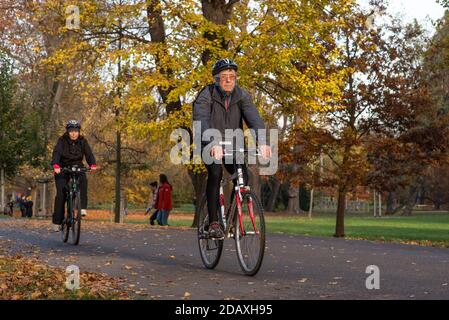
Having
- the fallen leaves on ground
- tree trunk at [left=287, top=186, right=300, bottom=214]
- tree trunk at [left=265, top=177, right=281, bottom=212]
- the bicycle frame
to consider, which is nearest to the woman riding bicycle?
the fallen leaves on ground

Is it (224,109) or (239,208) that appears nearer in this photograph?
(239,208)

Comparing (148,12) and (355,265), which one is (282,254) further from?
(148,12)

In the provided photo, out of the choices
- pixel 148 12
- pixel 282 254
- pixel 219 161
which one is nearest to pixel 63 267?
pixel 219 161

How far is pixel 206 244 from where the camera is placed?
1034cm

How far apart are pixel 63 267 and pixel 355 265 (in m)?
3.84

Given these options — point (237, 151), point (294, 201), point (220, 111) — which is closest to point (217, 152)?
point (237, 151)

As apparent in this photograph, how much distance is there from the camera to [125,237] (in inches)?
661

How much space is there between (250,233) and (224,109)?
1451mm

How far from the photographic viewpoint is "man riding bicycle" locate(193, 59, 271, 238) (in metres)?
9.31

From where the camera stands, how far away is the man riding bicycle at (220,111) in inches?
367

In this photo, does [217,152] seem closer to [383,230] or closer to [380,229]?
[383,230]

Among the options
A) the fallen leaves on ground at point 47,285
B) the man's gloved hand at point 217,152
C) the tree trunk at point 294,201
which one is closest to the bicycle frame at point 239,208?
the man's gloved hand at point 217,152

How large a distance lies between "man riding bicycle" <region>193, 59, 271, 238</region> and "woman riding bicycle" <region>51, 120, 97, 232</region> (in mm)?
4971

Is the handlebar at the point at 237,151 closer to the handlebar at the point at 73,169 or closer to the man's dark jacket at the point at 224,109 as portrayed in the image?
the man's dark jacket at the point at 224,109
